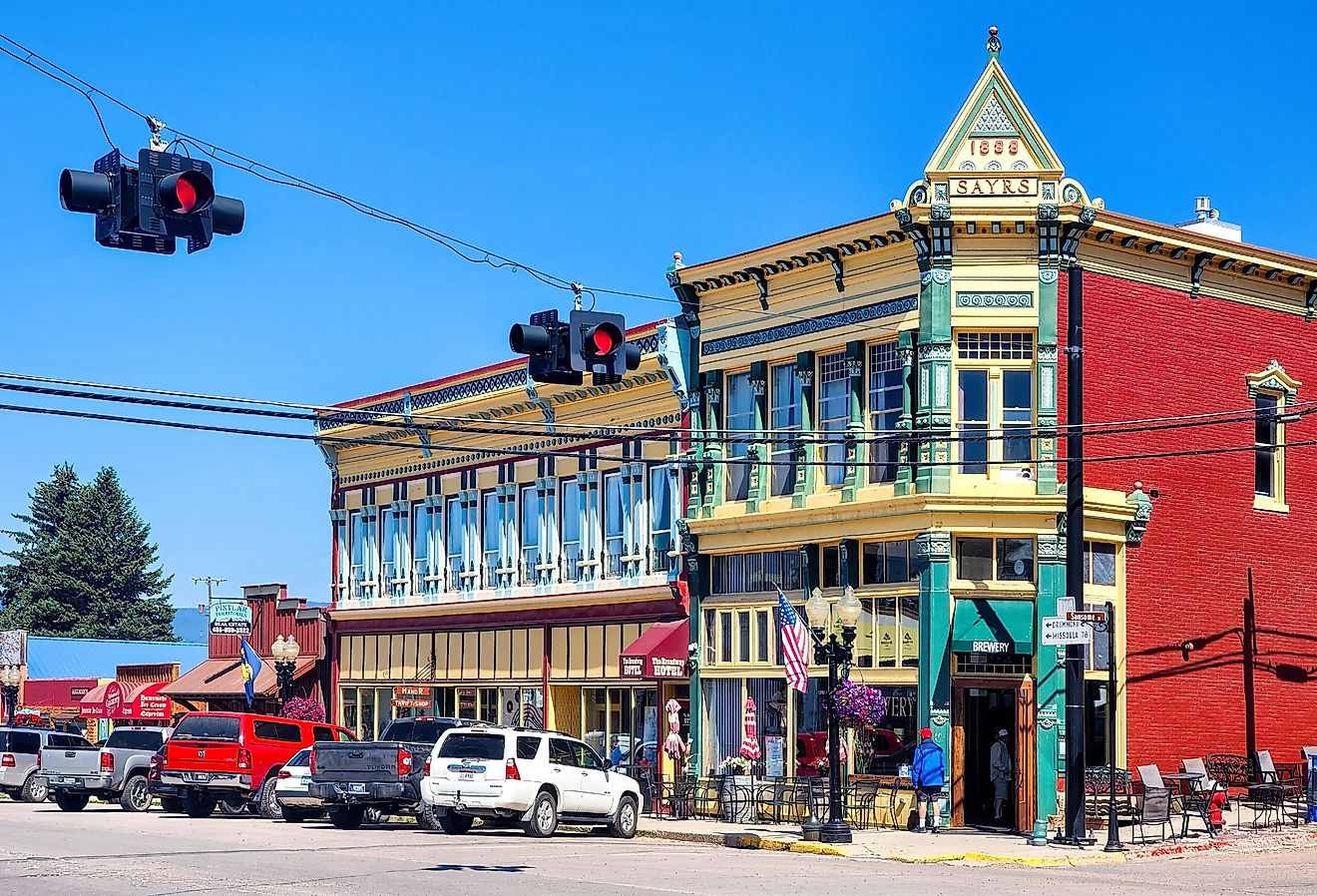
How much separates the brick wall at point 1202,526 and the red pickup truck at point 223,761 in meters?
15.6

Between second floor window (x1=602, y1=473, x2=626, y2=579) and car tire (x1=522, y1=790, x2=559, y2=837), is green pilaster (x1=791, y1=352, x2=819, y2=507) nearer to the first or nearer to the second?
second floor window (x1=602, y1=473, x2=626, y2=579)

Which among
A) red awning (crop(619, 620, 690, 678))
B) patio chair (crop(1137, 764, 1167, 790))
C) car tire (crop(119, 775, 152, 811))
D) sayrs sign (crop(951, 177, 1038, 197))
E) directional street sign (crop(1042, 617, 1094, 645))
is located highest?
sayrs sign (crop(951, 177, 1038, 197))

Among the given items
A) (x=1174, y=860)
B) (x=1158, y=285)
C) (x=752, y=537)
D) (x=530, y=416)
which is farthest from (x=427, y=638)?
(x=1174, y=860)

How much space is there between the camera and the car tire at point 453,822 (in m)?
29.8

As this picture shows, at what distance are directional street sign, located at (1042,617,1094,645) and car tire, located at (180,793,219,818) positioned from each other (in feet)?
54.6

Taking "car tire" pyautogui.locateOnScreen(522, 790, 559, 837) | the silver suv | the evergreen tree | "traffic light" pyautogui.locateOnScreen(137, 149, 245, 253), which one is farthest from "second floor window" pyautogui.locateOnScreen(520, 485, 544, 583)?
the evergreen tree

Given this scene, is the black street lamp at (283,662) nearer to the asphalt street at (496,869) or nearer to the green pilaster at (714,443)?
the green pilaster at (714,443)

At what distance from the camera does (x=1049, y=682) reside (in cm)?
3156

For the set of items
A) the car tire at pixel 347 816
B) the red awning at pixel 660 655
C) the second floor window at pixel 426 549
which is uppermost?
the second floor window at pixel 426 549

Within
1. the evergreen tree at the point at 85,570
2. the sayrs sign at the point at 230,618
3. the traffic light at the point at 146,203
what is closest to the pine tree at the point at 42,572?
the evergreen tree at the point at 85,570

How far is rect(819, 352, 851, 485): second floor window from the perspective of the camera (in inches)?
1362

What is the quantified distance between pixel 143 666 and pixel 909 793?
115ft

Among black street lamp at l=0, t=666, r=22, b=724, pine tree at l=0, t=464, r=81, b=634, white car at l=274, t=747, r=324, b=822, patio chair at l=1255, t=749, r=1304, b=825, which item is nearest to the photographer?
patio chair at l=1255, t=749, r=1304, b=825

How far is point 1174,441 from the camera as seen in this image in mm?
33906
